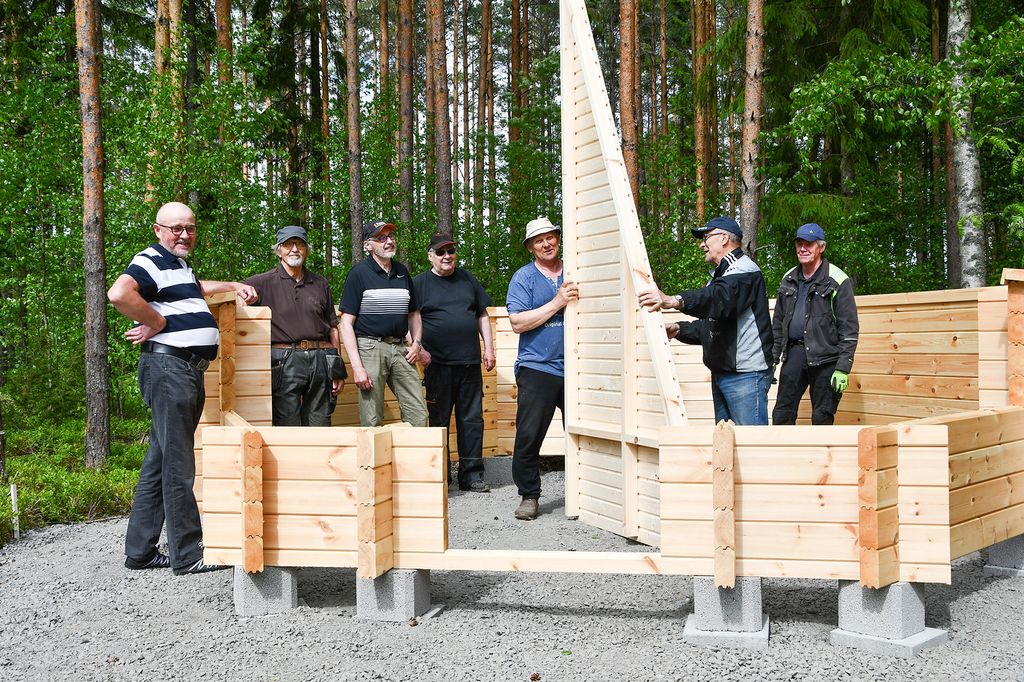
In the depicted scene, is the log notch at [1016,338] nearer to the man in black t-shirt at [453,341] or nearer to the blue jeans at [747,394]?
the blue jeans at [747,394]

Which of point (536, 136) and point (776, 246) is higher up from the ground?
point (536, 136)

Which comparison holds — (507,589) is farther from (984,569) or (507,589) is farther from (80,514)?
(80,514)

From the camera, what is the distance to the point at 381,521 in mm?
4043

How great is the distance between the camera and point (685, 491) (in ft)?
12.3

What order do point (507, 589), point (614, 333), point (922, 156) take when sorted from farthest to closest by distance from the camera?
point (922, 156)
point (614, 333)
point (507, 589)

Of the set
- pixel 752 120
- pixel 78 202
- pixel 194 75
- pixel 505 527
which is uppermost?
pixel 194 75

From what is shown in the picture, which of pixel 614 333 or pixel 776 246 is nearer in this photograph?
pixel 614 333

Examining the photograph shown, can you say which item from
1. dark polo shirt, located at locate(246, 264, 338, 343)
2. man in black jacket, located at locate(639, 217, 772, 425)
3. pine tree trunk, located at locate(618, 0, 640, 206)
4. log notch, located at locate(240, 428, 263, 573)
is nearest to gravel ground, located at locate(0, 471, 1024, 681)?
log notch, located at locate(240, 428, 263, 573)

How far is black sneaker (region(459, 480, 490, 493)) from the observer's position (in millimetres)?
7629

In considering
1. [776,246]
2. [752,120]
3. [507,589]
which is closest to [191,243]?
[507,589]

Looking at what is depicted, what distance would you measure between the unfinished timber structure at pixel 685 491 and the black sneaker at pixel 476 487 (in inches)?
90.2

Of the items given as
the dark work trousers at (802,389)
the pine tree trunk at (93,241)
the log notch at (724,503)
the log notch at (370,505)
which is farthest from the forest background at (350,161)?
the log notch at (724,503)

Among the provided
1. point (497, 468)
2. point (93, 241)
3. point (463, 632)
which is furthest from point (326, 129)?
point (463, 632)

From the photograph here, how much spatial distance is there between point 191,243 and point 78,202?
22.8 ft
